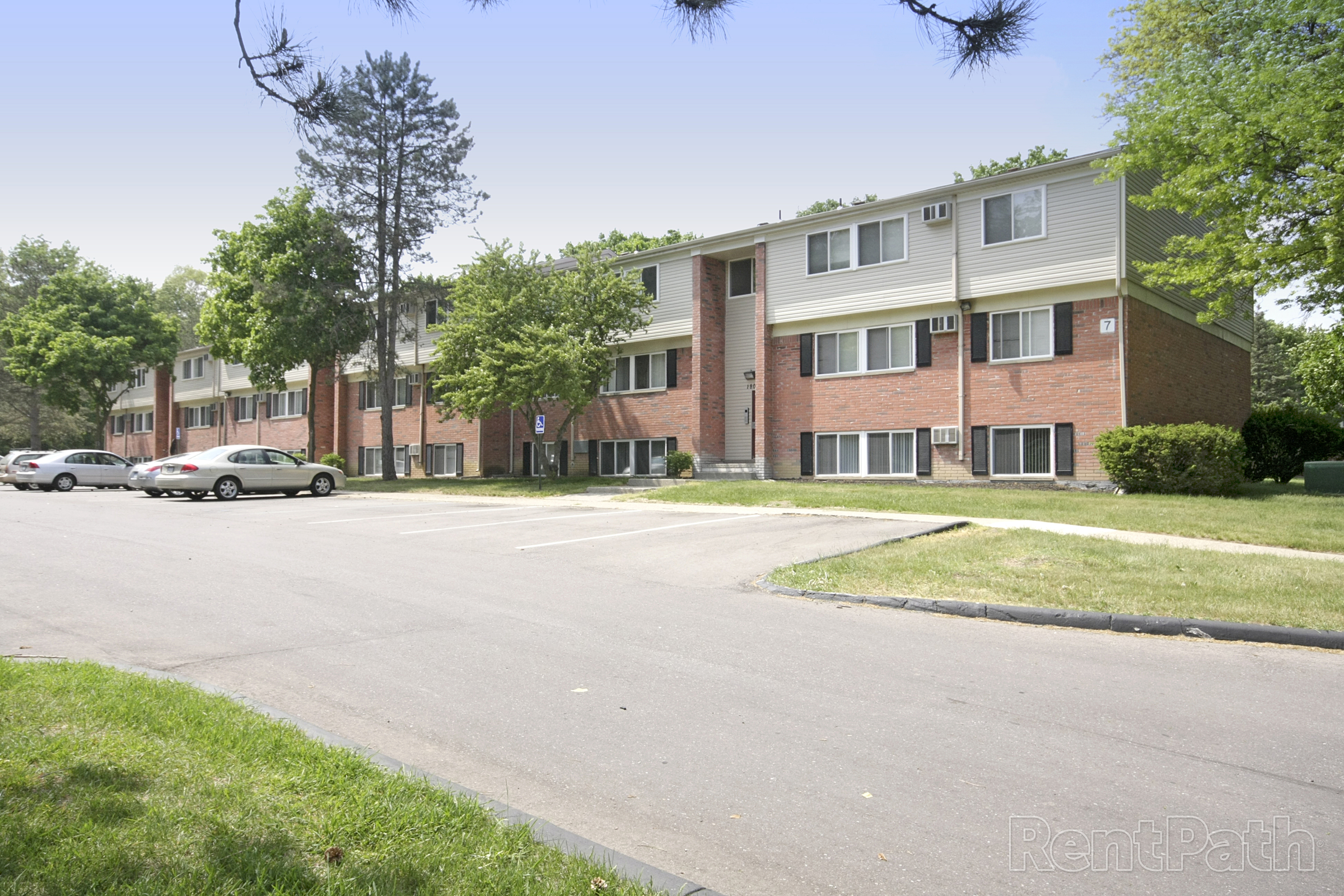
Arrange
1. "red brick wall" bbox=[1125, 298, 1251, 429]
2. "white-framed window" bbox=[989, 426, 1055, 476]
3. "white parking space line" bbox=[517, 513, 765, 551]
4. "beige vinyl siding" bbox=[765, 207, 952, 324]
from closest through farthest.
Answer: "white parking space line" bbox=[517, 513, 765, 551], "red brick wall" bbox=[1125, 298, 1251, 429], "white-framed window" bbox=[989, 426, 1055, 476], "beige vinyl siding" bbox=[765, 207, 952, 324]

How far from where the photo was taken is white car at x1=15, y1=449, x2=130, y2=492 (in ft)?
105

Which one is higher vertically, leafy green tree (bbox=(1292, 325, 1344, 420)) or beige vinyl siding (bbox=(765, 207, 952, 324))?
beige vinyl siding (bbox=(765, 207, 952, 324))

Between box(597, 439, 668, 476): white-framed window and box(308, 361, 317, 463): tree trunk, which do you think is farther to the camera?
box(308, 361, 317, 463): tree trunk

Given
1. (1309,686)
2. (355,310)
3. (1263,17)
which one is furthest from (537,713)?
(355,310)

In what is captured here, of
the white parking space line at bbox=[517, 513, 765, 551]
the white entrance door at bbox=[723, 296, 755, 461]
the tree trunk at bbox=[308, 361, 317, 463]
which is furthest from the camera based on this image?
the tree trunk at bbox=[308, 361, 317, 463]

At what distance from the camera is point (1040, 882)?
332 cm

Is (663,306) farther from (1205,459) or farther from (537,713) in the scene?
(537,713)

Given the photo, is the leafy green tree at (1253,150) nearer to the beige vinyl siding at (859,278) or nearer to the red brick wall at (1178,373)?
the red brick wall at (1178,373)

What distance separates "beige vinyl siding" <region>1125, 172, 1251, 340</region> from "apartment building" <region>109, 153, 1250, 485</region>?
0.23 feet

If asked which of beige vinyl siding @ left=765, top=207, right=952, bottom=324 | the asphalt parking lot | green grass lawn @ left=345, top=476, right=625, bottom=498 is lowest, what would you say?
the asphalt parking lot

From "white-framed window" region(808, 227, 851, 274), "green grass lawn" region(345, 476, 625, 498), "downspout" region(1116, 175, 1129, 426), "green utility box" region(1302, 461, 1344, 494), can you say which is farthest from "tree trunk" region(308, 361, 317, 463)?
"green utility box" region(1302, 461, 1344, 494)

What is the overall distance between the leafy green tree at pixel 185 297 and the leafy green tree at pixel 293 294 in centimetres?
5432

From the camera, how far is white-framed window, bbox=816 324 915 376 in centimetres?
2414

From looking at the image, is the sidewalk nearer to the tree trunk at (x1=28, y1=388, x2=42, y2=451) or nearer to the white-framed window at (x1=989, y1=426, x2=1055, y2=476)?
the white-framed window at (x1=989, y1=426, x2=1055, y2=476)
